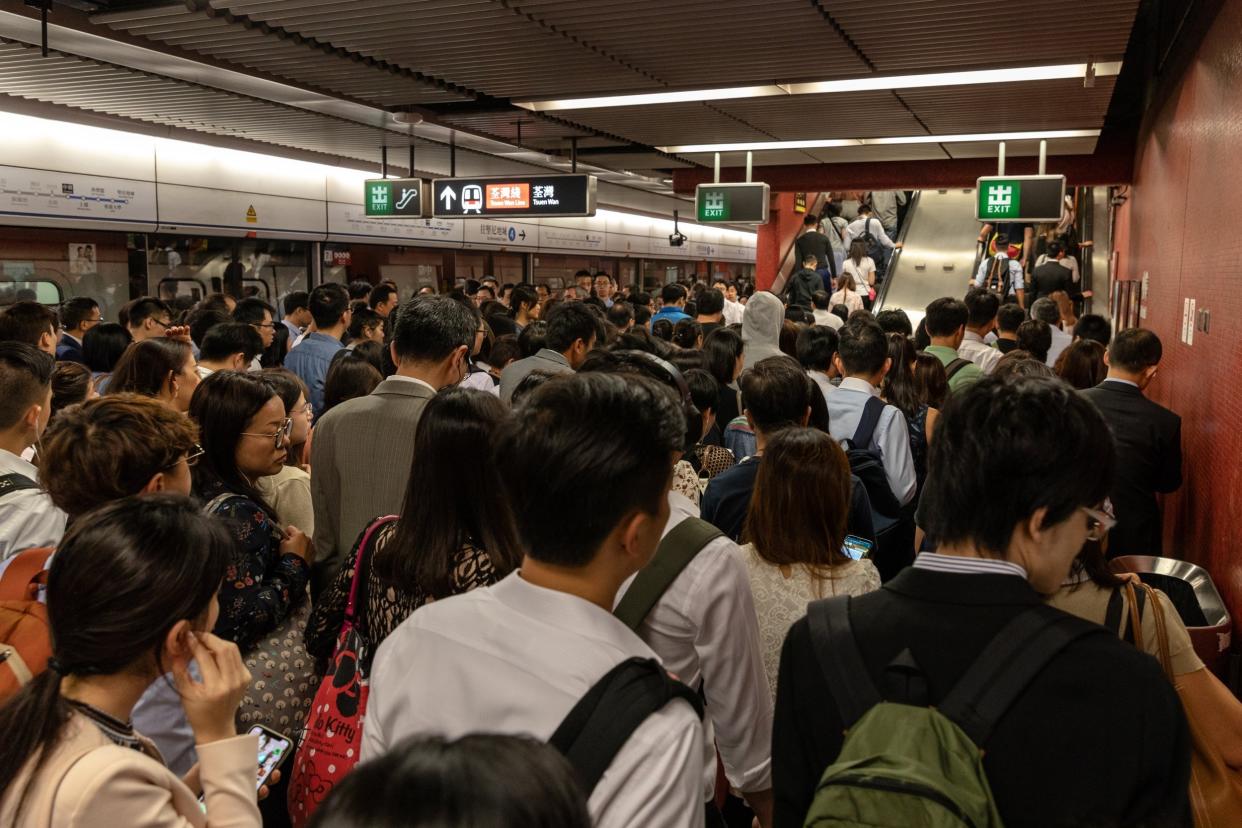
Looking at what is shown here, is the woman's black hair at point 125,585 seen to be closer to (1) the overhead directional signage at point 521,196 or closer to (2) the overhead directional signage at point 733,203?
(1) the overhead directional signage at point 521,196

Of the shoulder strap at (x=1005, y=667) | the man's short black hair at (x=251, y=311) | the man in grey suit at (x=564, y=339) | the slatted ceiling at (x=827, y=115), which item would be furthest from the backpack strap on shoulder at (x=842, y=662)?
the slatted ceiling at (x=827, y=115)

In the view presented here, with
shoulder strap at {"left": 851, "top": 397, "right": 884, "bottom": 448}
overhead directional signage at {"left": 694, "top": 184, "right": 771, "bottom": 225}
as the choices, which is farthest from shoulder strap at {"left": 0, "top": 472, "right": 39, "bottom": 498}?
overhead directional signage at {"left": 694, "top": 184, "right": 771, "bottom": 225}

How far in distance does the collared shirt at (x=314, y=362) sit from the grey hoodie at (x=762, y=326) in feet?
9.25

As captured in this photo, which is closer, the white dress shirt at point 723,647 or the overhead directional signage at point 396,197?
the white dress shirt at point 723,647

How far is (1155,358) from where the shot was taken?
4.41m

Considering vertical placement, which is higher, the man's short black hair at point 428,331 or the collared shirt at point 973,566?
the man's short black hair at point 428,331

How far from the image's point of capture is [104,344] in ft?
19.2

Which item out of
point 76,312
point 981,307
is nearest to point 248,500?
point 981,307

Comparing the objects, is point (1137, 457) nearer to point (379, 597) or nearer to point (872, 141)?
point (379, 597)

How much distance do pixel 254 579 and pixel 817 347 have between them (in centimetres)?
346

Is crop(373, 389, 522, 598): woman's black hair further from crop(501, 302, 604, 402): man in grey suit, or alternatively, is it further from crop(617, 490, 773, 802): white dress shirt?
crop(501, 302, 604, 402): man in grey suit

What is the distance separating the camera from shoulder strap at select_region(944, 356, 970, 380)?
567 cm

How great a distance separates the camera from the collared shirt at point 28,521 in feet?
8.63

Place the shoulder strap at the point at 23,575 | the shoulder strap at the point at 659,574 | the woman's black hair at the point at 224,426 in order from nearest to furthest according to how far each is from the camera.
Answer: the shoulder strap at the point at 659,574 < the shoulder strap at the point at 23,575 < the woman's black hair at the point at 224,426
